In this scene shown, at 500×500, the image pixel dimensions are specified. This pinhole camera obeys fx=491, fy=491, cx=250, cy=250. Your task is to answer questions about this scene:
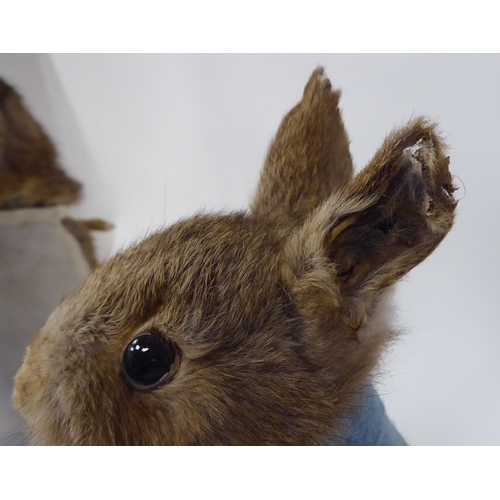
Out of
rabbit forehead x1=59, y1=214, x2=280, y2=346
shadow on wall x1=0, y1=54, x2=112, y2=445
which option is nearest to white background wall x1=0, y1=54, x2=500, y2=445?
shadow on wall x1=0, y1=54, x2=112, y2=445

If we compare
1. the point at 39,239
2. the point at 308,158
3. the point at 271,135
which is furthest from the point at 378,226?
the point at 39,239

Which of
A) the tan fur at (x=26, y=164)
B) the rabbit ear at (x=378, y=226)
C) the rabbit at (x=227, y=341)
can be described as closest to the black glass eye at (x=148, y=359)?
the rabbit at (x=227, y=341)

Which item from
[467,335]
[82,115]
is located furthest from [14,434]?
[467,335]

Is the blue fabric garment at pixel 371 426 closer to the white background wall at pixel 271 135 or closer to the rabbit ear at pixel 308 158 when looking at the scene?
the white background wall at pixel 271 135

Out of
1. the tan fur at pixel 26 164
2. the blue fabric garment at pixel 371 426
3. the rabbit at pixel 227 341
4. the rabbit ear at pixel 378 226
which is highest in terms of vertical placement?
the tan fur at pixel 26 164

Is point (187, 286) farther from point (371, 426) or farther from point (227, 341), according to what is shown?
point (371, 426)

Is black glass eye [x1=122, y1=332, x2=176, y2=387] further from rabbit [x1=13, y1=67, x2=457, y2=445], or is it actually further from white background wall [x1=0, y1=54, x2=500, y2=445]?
white background wall [x1=0, y1=54, x2=500, y2=445]
